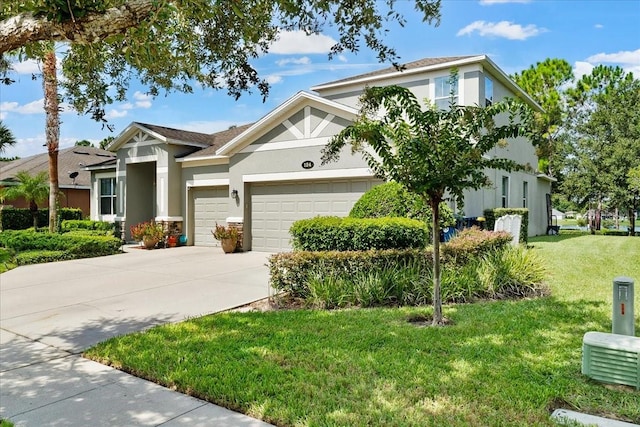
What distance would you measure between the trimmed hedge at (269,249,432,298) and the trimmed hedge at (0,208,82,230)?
17.7 m

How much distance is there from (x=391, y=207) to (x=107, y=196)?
15789 mm

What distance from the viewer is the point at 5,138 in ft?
70.6

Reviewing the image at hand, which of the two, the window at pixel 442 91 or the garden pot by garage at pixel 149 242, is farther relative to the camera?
the garden pot by garage at pixel 149 242

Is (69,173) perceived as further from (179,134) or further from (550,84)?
(550,84)

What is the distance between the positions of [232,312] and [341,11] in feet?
15.3

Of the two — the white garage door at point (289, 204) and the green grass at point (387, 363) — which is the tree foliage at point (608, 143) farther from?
the green grass at point (387, 363)

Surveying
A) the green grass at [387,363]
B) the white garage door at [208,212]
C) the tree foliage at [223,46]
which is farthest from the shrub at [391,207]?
the white garage door at [208,212]

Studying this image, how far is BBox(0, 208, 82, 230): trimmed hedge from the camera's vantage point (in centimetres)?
2106

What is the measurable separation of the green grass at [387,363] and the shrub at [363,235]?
5.44 ft

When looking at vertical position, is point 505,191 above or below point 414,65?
below

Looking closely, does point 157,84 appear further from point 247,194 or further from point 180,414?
point 247,194

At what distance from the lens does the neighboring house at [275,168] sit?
13.7 m

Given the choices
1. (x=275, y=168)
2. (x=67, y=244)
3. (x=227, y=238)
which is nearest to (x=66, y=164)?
(x=67, y=244)

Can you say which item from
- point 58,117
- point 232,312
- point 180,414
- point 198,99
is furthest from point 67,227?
point 180,414
